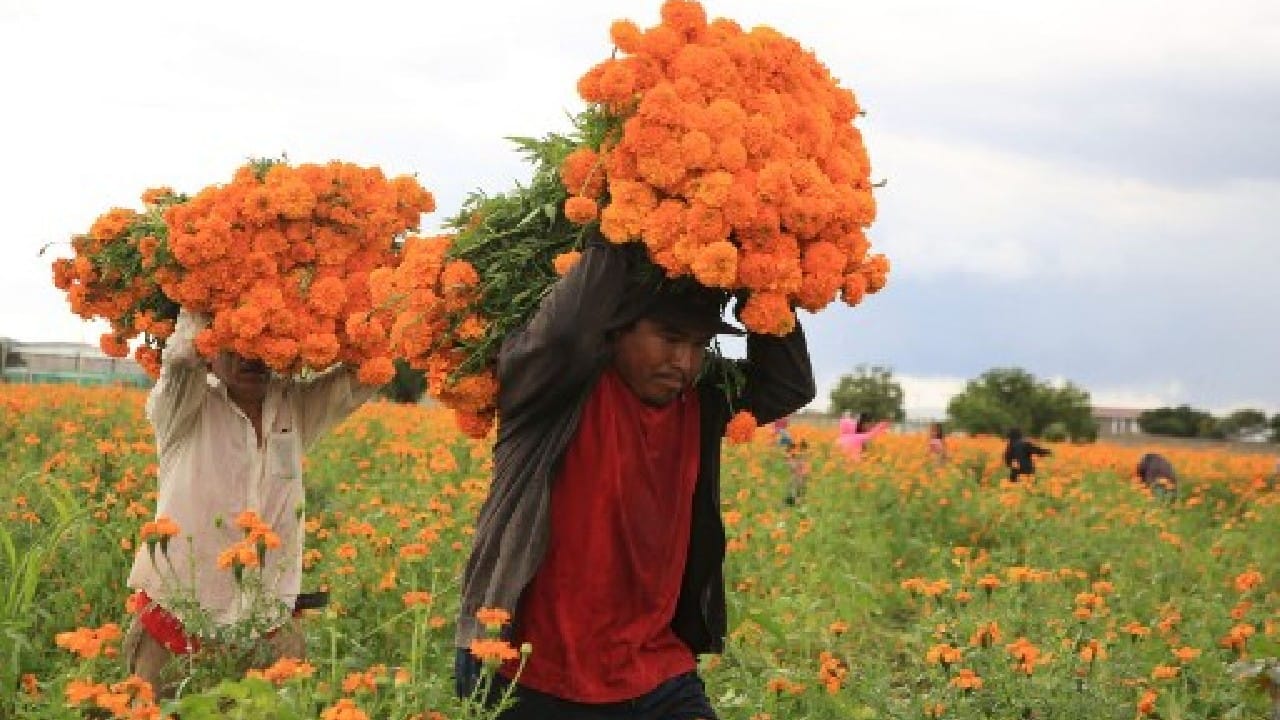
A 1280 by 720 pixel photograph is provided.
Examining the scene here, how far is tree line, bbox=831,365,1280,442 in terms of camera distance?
47.9 metres

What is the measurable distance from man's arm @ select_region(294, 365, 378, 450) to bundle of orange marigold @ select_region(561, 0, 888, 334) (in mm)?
1788

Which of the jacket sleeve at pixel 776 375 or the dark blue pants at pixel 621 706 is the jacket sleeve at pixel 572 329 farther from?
the dark blue pants at pixel 621 706

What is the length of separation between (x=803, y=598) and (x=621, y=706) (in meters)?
3.00

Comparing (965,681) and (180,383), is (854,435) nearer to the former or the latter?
(965,681)

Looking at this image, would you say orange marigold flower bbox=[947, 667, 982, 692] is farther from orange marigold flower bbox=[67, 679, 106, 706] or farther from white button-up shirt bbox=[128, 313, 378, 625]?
orange marigold flower bbox=[67, 679, 106, 706]

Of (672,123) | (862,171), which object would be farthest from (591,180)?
(862,171)

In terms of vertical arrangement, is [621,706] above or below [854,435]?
below

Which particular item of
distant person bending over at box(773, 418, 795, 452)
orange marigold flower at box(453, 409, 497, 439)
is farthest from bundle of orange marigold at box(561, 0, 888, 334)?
distant person bending over at box(773, 418, 795, 452)

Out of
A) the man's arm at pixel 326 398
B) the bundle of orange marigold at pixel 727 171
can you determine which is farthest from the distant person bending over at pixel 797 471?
the bundle of orange marigold at pixel 727 171

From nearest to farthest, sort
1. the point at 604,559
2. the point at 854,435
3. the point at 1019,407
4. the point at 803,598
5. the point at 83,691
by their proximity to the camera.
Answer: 1. the point at 83,691
2. the point at 604,559
3. the point at 803,598
4. the point at 854,435
5. the point at 1019,407

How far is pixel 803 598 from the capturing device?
604 cm

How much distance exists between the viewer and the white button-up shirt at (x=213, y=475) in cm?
438

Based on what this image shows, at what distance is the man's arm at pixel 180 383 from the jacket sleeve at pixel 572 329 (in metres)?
1.75

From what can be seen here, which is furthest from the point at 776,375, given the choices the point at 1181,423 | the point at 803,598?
the point at 1181,423
